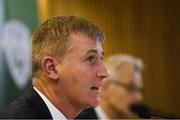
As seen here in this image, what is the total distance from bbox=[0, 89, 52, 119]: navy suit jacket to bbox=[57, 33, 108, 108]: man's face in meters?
0.10

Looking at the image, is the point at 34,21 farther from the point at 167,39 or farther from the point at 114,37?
the point at 167,39

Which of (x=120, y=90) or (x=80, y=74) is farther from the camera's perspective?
(x=120, y=90)

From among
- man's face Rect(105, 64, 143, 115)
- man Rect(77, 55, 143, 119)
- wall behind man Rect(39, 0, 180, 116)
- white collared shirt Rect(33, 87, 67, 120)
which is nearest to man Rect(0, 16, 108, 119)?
white collared shirt Rect(33, 87, 67, 120)

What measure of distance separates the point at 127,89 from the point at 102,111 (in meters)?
0.32

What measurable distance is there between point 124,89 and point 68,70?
6.36 feet

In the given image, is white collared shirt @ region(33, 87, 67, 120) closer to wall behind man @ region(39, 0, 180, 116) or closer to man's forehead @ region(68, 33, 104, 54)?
man's forehead @ region(68, 33, 104, 54)

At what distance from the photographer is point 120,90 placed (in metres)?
3.58

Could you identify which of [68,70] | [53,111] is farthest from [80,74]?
[53,111]

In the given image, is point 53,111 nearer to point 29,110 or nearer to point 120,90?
point 29,110

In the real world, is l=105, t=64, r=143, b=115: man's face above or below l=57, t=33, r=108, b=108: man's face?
below

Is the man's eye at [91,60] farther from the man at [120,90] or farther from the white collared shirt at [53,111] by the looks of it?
the man at [120,90]

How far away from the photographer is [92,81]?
5.65 ft

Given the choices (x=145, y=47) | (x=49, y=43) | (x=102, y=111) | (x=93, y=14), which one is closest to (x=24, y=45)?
(x=102, y=111)

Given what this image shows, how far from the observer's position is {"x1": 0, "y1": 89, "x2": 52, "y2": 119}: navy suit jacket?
63.9 inches
